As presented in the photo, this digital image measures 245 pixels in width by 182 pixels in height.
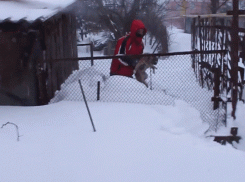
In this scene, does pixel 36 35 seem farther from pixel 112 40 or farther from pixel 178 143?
pixel 112 40

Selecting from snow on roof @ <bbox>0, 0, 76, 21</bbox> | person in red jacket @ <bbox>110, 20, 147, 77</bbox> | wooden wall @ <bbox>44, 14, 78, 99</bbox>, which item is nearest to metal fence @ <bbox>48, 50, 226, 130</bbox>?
wooden wall @ <bbox>44, 14, 78, 99</bbox>

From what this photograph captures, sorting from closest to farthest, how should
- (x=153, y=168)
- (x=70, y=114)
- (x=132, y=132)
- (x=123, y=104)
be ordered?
1. (x=153, y=168)
2. (x=132, y=132)
3. (x=70, y=114)
4. (x=123, y=104)

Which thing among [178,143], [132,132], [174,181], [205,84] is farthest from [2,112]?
[205,84]

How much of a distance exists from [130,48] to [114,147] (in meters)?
4.58

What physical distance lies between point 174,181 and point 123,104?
8.40ft

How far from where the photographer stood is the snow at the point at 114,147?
12.7ft

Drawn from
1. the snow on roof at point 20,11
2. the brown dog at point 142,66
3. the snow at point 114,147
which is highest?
the snow on roof at point 20,11

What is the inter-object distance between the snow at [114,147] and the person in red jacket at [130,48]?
8.96 feet

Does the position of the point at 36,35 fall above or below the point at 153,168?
above

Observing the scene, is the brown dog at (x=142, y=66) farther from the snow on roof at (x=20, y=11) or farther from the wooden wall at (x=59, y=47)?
Answer: the snow on roof at (x=20, y=11)

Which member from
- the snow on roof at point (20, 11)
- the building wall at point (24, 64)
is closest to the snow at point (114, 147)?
the building wall at point (24, 64)

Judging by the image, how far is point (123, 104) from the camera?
614cm

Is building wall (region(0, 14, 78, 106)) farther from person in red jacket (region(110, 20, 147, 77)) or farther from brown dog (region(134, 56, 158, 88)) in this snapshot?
brown dog (region(134, 56, 158, 88))

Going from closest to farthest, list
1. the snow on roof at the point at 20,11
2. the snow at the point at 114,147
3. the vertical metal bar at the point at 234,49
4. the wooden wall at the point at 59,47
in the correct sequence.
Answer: the snow at the point at 114,147, the vertical metal bar at the point at 234,49, the snow on roof at the point at 20,11, the wooden wall at the point at 59,47
